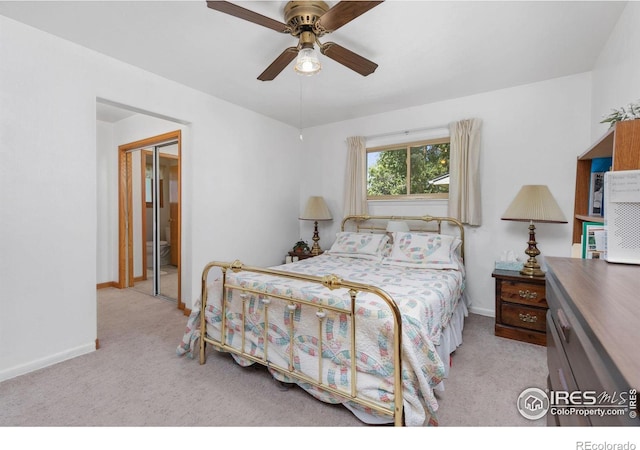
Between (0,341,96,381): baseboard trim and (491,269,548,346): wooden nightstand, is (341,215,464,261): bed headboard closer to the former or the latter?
(491,269,548,346): wooden nightstand

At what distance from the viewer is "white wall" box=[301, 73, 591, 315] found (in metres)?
2.93

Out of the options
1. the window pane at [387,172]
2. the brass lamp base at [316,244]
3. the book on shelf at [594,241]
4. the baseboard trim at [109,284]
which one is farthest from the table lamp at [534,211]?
the baseboard trim at [109,284]

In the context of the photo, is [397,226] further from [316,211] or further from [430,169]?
[316,211]

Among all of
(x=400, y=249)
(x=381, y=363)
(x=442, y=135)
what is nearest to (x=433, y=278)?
(x=400, y=249)

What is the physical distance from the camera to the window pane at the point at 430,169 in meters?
3.65

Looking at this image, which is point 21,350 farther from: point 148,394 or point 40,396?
point 148,394

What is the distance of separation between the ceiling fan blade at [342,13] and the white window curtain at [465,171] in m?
2.22

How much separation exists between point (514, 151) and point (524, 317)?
5.68ft

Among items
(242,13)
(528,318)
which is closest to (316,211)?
(528,318)

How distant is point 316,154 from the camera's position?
15.3 feet

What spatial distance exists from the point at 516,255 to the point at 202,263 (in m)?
3.47

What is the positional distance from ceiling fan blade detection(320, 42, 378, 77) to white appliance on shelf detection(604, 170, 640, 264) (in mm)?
1574

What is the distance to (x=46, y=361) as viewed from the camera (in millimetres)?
2268

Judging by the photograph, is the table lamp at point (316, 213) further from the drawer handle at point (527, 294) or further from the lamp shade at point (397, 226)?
Answer: the drawer handle at point (527, 294)
